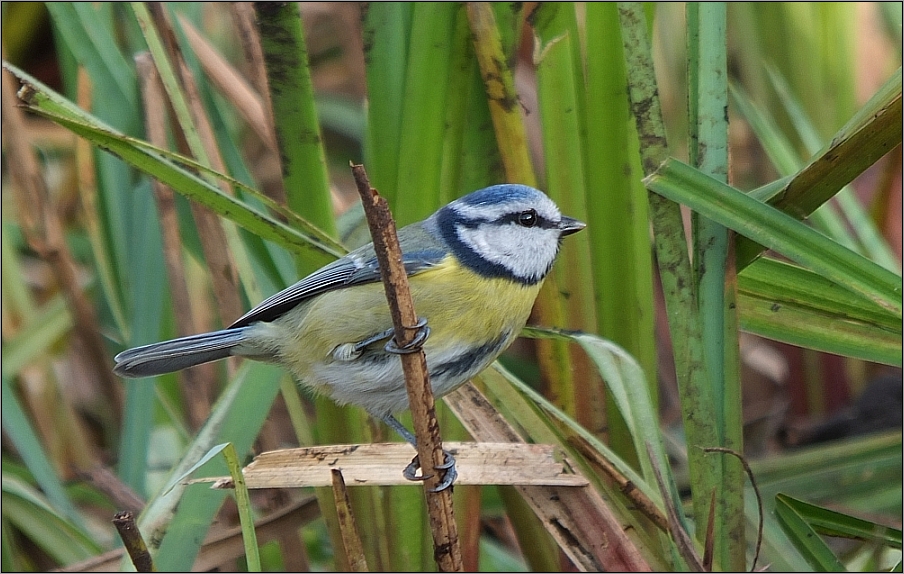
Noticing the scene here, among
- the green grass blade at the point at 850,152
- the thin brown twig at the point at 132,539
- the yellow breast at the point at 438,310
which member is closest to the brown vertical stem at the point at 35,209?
the yellow breast at the point at 438,310

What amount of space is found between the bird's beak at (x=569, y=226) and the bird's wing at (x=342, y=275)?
0.68 ft

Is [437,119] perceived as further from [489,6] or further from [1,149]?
[1,149]

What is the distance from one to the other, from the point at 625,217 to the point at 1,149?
5.07 ft

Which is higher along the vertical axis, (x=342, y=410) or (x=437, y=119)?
(x=437, y=119)

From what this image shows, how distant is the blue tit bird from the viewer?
1.42 metres

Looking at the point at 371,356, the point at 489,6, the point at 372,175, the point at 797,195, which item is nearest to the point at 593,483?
the point at 371,356

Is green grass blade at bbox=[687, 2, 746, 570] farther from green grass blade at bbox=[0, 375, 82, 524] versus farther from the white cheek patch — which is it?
green grass blade at bbox=[0, 375, 82, 524]

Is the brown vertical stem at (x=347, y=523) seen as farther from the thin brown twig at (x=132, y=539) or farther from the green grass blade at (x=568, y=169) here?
the green grass blade at (x=568, y=169)

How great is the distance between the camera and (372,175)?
158 centimetres

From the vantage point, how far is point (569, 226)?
1.50m

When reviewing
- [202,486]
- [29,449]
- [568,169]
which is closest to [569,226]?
[568,169]

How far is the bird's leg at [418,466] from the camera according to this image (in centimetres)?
118

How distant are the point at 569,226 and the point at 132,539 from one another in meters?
0.83

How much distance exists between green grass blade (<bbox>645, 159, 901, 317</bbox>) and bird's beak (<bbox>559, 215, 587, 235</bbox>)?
0.78 feet
